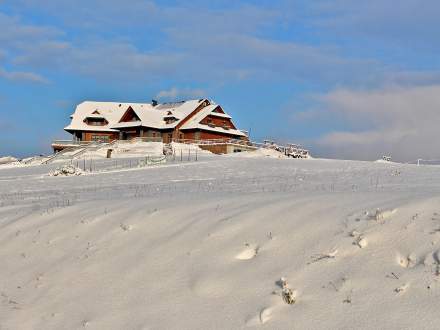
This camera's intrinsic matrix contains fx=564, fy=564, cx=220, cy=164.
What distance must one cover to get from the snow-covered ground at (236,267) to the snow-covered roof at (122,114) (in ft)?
227

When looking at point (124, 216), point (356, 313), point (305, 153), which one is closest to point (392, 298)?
point (356, 313)

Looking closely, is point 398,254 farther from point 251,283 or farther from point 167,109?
→ point 167,109

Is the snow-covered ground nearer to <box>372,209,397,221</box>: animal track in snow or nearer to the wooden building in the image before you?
<box>372,209,397,221</box>: animal track in snow

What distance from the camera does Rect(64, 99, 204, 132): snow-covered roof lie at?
8056 cm

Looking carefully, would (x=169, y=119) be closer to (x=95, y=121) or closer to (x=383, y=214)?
(x=95, y=121)

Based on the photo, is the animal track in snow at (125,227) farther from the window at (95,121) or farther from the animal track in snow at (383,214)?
the window at (95,121)

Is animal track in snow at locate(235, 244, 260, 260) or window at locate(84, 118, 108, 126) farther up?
window at locate(84, 118, 108, 126)

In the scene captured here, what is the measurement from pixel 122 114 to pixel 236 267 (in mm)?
84248

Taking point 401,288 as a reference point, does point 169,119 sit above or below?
above

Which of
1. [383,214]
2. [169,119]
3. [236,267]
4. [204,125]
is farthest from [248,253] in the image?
[169,119]

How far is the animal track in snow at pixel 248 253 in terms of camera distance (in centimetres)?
821

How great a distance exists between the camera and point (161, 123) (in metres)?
81.5

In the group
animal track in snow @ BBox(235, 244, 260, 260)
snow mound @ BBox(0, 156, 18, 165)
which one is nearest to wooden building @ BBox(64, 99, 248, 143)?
snow mound @ BBox(0, 156, 18, 165)

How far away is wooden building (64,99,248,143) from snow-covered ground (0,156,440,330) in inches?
2566
